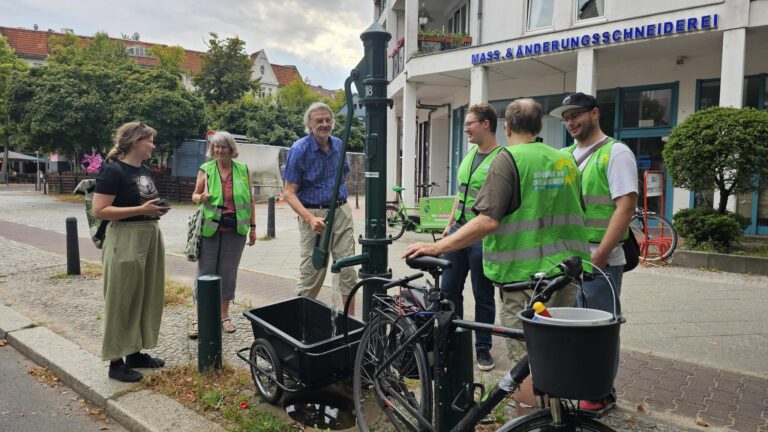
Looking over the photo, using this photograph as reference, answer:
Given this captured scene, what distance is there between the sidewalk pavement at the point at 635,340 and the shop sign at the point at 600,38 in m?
5.16

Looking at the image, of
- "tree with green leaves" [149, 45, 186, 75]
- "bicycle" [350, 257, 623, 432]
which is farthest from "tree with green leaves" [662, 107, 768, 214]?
"tree with green leaves" [149, 45, 186, 75]

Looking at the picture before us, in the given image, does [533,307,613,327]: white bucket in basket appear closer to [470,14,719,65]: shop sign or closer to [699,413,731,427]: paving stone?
[699,413,731,427]: paving stone

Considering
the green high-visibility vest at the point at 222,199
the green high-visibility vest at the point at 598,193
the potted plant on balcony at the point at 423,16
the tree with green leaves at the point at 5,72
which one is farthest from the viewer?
the tree with green leaves at the point at 5,72

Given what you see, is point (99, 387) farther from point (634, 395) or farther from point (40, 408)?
point (634, 395)

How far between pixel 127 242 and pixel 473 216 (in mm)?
2535

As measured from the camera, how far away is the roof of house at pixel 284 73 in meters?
87.7

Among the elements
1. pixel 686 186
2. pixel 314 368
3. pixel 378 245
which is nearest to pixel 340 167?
pixel 378 245

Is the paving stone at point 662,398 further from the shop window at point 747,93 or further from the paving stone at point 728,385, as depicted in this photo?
the shop window at point 747,93

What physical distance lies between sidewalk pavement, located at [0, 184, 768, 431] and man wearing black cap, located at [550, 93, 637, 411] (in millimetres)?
691

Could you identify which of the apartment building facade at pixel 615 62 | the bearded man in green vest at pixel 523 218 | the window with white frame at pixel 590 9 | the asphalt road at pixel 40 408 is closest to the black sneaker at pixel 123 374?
the asphalt road at pixel 40 408

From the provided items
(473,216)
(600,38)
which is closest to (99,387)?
(473,216)

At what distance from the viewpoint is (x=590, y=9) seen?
40.2ft

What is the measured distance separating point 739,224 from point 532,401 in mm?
7737

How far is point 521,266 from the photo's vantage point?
2.71 meters
